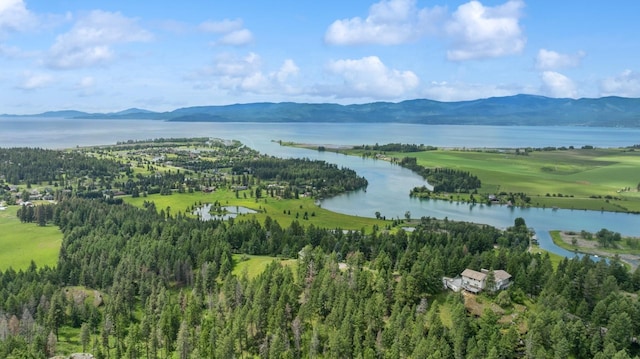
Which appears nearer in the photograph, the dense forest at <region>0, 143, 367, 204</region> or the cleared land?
the cleared land

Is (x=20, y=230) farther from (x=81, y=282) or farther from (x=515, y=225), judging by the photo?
(x=515, y=225)

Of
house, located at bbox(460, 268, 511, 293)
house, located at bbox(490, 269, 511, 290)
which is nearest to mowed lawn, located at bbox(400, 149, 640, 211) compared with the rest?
house, located at bbox(490, 269, 511, 290)

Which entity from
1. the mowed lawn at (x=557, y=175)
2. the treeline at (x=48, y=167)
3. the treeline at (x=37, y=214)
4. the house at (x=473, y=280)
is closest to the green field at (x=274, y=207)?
the treeline at (x=37, y=214)

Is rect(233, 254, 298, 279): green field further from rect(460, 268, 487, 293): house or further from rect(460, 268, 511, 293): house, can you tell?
rect(460, 268, 511, 293): house

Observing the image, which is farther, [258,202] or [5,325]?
[258,202]

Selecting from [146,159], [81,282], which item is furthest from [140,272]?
[146,159]
